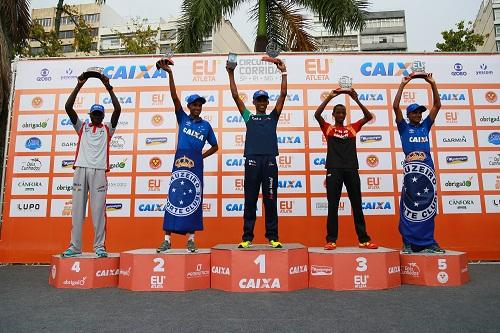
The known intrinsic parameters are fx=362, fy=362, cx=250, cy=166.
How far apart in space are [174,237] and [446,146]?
443 centimetres

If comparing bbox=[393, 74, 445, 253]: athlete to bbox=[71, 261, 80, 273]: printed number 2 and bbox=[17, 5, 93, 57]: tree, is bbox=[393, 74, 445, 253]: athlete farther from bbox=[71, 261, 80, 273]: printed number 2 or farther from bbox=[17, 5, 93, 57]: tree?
bbox=[17, 5, 93, 57]: tree

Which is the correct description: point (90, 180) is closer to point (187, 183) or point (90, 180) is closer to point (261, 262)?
point (187, 183)

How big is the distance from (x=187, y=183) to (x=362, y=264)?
1976 mm

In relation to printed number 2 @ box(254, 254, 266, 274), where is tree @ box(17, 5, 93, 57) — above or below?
above

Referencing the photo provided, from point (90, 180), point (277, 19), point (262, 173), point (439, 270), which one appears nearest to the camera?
point (439, 270)

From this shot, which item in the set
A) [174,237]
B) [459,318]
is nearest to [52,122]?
[174,237]

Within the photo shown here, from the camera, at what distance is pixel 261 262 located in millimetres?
3436

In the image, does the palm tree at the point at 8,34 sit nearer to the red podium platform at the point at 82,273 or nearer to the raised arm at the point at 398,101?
the red podium platform at the point at 82,273

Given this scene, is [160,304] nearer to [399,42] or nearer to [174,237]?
[174,237]

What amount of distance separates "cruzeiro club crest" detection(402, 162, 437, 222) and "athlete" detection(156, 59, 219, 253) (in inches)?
93.1

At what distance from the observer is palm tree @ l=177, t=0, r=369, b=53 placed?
7.52m

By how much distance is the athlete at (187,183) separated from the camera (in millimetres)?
3906

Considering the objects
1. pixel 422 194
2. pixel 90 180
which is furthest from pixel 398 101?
pixel 90 180

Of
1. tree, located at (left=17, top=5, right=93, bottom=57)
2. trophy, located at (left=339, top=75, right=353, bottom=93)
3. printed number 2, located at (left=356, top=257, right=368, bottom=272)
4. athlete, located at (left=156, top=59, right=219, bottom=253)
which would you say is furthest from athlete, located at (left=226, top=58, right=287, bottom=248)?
tree, located at (left=17, top=5, right=93, bottom=57)
